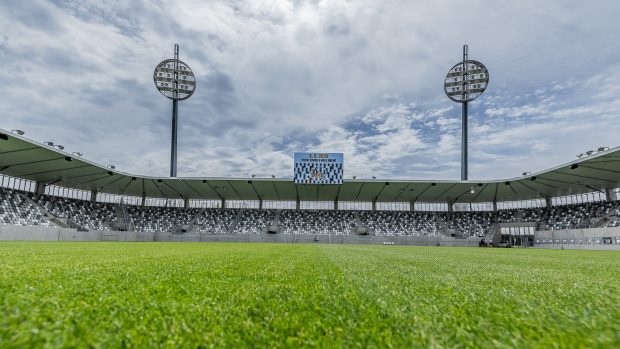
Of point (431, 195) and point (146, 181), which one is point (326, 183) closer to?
point (431, 195)

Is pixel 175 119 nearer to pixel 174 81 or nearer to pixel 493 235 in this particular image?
pixel 174 81

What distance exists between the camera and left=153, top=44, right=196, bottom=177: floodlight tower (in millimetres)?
41250

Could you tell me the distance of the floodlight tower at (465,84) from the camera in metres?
41.1

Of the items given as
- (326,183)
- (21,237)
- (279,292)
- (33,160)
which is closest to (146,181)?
(33,160)

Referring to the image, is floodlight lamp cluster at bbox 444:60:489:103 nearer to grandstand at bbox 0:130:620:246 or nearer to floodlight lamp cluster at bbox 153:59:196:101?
grandstand at bbox 0:130:620:246

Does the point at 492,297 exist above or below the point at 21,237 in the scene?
above

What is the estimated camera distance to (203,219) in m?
43.6

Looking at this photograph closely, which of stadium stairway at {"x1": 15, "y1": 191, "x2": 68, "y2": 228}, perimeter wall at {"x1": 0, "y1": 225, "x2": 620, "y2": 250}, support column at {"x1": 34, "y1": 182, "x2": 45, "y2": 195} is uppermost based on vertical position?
support column at {"x1": 34, "y1": 182, "x2": 45, "y2": 195}

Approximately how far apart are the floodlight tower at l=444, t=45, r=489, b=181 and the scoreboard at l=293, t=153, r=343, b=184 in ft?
52.2

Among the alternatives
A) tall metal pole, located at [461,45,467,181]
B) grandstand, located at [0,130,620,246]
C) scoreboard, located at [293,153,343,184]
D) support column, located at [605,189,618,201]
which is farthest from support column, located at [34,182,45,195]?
support column, located at [605,189,618,201]

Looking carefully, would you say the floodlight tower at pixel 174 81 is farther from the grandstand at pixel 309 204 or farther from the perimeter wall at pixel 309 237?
the perimeter wall at pixel 309 237

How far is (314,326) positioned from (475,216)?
47882 mm

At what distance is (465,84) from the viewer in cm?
4200

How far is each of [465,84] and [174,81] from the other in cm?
3580
